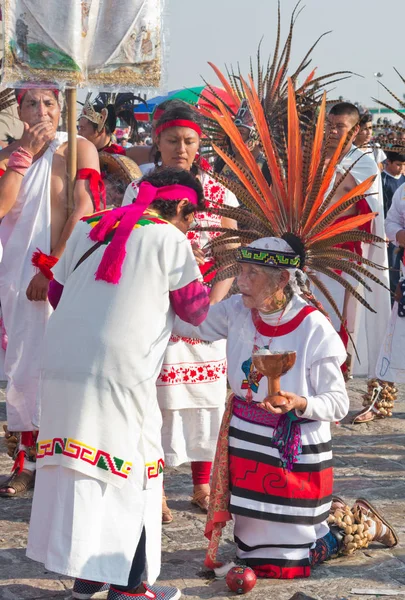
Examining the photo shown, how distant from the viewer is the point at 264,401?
374cm

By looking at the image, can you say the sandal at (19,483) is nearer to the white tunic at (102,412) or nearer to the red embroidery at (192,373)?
the red embroidery at (192,373)

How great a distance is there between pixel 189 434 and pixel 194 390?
236mm

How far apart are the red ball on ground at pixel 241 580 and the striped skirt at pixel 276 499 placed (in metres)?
0.15

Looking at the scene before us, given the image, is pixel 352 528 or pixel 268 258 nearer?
pixel 268 258

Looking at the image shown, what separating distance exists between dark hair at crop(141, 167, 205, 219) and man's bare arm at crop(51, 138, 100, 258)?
4.47 feet

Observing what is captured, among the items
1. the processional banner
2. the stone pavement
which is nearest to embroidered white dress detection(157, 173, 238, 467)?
the stone pavement

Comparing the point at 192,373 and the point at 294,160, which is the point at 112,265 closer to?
the point at 294,160

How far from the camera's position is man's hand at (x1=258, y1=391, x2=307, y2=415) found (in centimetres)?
371

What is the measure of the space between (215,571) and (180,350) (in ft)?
3.65

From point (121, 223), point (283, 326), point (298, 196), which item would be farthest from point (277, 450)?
point (121, 223)

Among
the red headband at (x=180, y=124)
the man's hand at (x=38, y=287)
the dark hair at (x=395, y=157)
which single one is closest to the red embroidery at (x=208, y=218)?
the red headband at (x=180, y=124)

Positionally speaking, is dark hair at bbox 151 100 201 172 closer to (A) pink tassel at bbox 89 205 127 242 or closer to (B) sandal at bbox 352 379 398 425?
(A) pink tassel at bbox 89 205 127 242

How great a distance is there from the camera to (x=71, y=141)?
5.05m

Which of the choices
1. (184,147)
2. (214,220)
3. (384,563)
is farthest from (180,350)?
(384,563)
